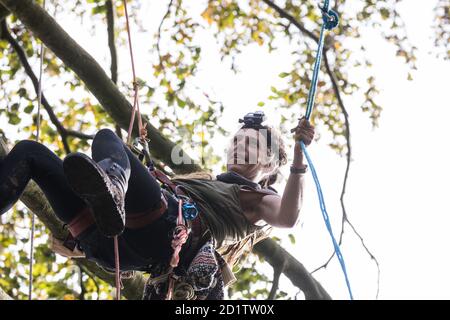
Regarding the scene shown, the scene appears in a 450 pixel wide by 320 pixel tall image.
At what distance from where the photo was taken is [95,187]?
2605mm

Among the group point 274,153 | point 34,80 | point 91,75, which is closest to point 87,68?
point 91,75

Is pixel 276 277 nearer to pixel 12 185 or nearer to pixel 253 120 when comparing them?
pixel 253 120

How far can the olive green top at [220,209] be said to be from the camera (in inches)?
130

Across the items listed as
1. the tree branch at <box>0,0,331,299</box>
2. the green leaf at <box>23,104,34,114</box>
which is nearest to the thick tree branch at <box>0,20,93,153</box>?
the green leaf at <box>23,104,34,114</box>

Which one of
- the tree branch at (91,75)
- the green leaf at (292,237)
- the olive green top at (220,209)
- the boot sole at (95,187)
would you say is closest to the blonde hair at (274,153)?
the olive green top at (220,209)

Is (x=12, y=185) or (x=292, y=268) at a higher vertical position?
(x=12, y=185)

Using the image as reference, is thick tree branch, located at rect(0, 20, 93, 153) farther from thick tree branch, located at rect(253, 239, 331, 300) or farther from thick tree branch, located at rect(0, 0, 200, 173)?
thick tree branch, located at rect(253, 239, 331, 300)

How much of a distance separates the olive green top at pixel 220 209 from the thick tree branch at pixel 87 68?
1.69 m

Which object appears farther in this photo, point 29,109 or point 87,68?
point 29,109

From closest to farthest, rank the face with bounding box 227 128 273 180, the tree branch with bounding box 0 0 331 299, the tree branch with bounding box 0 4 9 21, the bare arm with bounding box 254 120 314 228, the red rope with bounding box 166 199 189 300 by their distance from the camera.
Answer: the red rope with bounding box 166 199 189 300
the bare arm with bounding box 254 120 314 228
the face with bounding box 227 128 273 180
the tree branch with bounding box 0 0 331 299
the tree branch with bounding box 0 4 9 21

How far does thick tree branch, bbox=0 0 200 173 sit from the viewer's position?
495 cm

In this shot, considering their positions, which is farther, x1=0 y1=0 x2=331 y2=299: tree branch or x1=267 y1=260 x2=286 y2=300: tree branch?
x1=267 y1=260 x2=286 y2=300: tree branch

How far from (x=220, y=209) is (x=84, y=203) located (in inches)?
23.6
